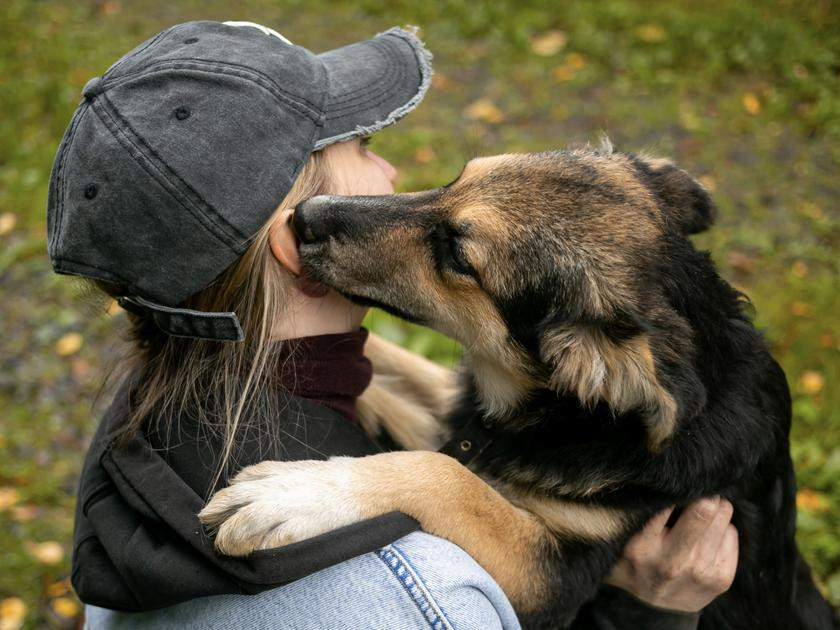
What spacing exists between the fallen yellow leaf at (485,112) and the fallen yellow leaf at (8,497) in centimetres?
468

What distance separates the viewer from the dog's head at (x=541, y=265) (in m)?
2.36

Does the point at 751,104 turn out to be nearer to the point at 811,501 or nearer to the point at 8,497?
the point at 811,501

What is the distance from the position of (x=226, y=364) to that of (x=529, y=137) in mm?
4747

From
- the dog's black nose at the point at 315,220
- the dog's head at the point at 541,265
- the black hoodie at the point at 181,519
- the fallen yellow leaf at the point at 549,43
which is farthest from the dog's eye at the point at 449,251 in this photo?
the fallen yellow leaf at the point at 549,43

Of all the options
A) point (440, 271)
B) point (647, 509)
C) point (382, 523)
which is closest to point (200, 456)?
point (382, 523)

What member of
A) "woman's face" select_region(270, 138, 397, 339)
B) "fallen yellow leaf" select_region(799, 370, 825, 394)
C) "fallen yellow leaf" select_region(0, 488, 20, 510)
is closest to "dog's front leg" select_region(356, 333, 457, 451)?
"woman's face" select_region(270, 138, 397, 339)

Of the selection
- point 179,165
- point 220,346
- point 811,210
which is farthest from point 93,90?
point 811,210

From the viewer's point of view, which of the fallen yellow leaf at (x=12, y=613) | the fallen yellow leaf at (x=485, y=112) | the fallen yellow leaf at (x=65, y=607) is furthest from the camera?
the fallen yellow leaf at (x=485, y=112)

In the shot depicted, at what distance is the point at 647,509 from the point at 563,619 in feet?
1.50

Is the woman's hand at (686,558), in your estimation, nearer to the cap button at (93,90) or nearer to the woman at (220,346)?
the woman at (220,346)

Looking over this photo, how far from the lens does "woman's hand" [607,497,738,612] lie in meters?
2.47

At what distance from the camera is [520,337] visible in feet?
8.93

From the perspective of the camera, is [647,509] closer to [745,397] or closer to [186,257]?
[745,397]

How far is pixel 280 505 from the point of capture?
208 cm
